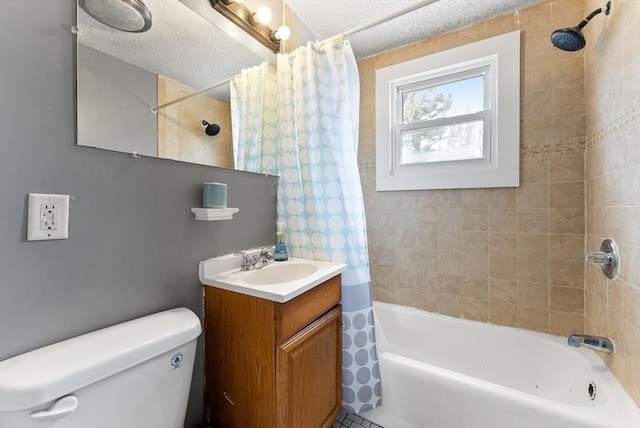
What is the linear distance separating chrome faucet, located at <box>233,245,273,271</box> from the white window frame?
44.3 inches

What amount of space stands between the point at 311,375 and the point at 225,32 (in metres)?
1.61

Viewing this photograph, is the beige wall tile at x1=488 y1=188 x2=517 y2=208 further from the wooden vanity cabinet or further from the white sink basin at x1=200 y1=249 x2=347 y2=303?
the wooden vanity cabinet

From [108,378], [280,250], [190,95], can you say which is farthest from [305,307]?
[190,95]

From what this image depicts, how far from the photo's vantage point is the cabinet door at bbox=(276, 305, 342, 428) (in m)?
0.92

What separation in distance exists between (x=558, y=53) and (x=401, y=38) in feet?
3.16

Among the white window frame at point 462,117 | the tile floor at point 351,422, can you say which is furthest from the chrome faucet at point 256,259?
the white window frame at point 462,117

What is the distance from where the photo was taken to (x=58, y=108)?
712mm

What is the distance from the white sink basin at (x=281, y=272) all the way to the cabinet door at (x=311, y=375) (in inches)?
9.4

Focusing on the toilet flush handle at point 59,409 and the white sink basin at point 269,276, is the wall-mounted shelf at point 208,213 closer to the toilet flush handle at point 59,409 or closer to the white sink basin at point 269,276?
the white sink basin at point 269,276

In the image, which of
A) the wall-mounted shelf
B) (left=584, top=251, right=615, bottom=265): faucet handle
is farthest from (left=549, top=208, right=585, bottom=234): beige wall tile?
the wall-mounted shelf

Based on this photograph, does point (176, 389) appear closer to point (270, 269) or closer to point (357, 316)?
point (270, 269)

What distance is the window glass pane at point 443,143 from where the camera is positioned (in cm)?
182

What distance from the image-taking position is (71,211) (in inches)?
28.7

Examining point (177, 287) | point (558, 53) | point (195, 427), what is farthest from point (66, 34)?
point (558, 53)
